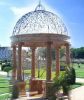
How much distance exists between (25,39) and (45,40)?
1.05 meters

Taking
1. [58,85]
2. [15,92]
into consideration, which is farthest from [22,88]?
[58,85]

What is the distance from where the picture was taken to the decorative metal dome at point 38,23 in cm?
1656

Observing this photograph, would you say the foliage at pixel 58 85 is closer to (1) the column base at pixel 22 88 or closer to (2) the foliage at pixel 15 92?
(2) the foliage at pixel 15 92

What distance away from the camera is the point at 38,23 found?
16812 mm

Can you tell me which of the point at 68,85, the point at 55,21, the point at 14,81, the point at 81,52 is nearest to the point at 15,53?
the point at 14,81

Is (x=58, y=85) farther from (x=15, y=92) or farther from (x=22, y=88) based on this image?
(x=22, y=88)

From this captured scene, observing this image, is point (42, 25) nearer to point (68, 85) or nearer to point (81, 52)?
point (68, 85)

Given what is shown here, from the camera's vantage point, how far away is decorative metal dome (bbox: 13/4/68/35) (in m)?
16.6

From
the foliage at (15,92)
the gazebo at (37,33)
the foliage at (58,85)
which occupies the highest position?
the gazebo at (37,33)

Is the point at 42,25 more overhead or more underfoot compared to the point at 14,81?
more overhead

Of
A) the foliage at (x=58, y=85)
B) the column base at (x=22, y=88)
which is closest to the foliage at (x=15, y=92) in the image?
the column base at (x=22, y=88)

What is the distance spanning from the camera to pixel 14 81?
1642cm

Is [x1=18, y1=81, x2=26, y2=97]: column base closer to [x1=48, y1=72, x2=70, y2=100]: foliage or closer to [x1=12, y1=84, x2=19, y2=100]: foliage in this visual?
[x1=12, y1=84, x2=19, y2=100]: foliage

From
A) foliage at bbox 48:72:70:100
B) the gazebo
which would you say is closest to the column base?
the gazebo
